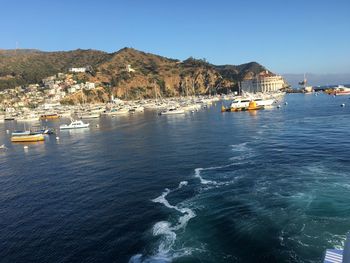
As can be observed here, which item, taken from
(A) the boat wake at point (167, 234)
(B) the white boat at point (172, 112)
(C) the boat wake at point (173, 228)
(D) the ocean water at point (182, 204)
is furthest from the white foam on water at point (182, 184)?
(B) the white boat at point (172, 112)

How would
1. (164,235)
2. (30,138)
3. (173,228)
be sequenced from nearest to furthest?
(164,235)
(173,228)
(30,138)

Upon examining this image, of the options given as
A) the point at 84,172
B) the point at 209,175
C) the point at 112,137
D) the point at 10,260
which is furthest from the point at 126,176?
the point at 112,137

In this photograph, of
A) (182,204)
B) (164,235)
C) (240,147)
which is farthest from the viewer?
(240,147)

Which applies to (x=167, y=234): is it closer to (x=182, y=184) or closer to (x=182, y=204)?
(x=182, y=204)

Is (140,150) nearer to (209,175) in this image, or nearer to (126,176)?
(126,176)

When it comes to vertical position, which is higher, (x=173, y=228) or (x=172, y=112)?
(x=172, y=112)

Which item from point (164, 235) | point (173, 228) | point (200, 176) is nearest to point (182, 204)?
point (173, 228)

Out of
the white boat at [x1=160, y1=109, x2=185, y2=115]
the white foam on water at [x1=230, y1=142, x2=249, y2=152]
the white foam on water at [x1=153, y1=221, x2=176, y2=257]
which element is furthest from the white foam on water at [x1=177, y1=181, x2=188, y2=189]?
the white boat at [x1=160, y1=109, x2=185, y2=115]
